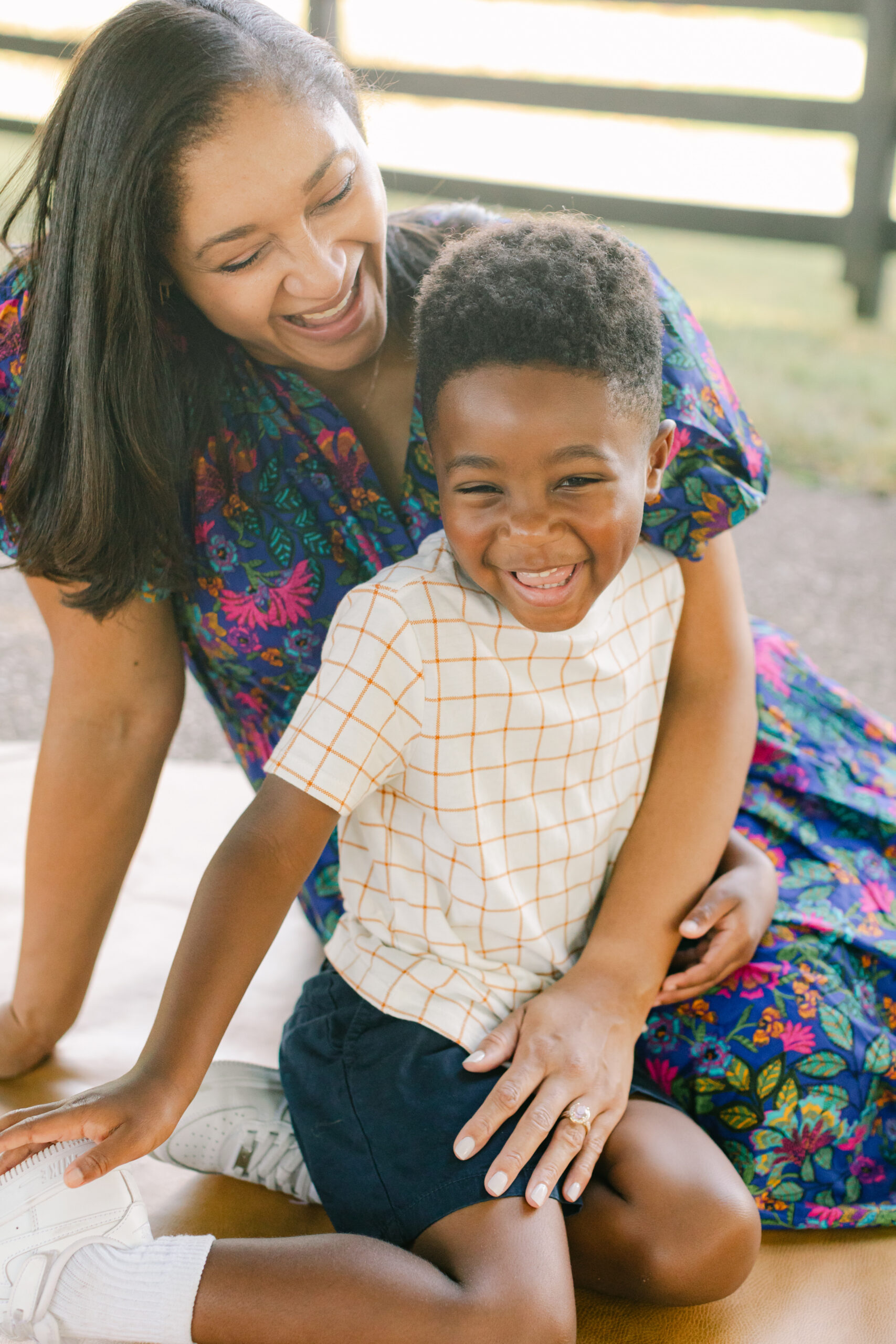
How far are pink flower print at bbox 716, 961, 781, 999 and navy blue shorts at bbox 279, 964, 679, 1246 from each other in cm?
12

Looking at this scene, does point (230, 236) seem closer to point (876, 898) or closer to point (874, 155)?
point (876, 898)

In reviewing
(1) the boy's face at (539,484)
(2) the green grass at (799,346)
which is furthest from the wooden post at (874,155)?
(1) the boy's face at (539,484)

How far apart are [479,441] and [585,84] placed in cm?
374

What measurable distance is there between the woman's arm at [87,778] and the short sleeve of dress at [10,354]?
0.23 feet

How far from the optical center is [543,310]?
0.97 metres

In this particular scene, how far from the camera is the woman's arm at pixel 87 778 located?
4.09 feet

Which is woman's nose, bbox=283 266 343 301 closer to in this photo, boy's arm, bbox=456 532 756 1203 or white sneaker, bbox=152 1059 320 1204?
boy's arm, bbox=456 532 756 1203

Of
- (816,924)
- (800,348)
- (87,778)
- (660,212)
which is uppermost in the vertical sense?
(660,212)

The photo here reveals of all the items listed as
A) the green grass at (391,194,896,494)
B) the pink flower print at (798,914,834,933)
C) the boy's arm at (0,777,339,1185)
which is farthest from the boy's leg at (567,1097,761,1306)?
the green grass at (391,194,896,494)

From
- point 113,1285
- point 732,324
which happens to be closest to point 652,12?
point 732,324

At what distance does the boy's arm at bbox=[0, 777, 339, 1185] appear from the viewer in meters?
0.92

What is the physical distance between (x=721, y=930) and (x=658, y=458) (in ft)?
1.44

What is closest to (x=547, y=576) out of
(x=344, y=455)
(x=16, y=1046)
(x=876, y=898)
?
(x=344, y=455)

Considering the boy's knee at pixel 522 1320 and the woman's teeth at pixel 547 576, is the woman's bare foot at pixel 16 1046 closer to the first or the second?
the boy's knee at pixel 522 1320
